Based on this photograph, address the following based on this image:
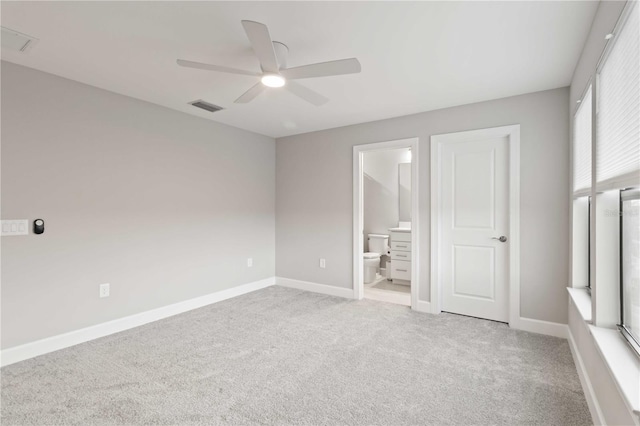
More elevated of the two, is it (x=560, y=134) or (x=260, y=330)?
(x=560, y=134)

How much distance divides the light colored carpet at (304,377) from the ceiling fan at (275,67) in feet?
7.04

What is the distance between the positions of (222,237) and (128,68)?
2310 mm

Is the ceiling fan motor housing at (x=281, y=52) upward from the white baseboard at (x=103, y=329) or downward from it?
upward

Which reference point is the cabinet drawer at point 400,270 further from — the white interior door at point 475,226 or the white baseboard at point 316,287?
the white interior door at point 475,226

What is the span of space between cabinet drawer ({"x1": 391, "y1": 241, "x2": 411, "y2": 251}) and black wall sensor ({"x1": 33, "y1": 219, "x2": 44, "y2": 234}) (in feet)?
14.4

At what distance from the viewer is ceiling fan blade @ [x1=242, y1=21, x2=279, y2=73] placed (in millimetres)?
1651

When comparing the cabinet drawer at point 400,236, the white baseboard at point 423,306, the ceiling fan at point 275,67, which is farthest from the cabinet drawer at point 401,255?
the ceiling fan at point 275,67

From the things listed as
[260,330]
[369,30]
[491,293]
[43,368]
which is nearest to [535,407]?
[491,293]

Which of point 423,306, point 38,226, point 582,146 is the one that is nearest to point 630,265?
point 582,146

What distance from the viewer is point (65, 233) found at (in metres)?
2.88

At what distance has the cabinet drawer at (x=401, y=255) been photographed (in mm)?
5093

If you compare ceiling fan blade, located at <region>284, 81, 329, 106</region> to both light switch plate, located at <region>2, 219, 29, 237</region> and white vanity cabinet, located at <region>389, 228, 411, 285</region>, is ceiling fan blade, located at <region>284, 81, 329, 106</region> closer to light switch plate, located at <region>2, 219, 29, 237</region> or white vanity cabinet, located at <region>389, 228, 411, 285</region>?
light switch plate, located at <region>2, 219, 29, 237</region>

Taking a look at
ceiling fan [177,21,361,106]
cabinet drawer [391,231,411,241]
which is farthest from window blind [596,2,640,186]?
cabinet drawer [391,231,411,241]

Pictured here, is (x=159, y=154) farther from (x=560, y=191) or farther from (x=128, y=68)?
(x=560, y=191)
